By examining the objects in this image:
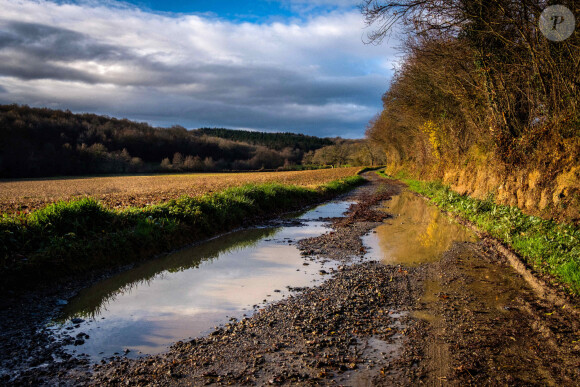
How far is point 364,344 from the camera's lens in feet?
14.5

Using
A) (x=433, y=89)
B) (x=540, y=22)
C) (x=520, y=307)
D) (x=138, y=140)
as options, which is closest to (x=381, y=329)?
(x=520, y=307)

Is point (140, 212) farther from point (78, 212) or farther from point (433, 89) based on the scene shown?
point (433, 89)

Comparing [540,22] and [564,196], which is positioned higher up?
[540,22]

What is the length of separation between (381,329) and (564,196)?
7454 millimetres

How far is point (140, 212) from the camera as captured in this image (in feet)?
34.6

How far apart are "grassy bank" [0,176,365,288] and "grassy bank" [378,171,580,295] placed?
8.63 m

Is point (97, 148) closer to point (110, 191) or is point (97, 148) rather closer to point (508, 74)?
point (110, 191)

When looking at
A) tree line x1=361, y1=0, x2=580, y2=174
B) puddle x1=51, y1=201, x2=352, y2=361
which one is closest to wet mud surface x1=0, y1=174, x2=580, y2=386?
puddle x1=51, y1=201, x2=352, y2=361

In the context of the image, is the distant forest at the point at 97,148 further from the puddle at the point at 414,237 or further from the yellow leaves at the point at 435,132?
the puddle at the point at 414,237

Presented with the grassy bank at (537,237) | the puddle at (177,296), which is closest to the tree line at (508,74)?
the grassy bank at (537,237)

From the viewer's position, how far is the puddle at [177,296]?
16.1 ft

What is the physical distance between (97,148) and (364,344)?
71296mm

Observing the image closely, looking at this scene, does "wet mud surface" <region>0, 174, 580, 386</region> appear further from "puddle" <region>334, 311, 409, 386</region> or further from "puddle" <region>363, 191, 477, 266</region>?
"puddle" <region>363, 191, 477, 266</region>

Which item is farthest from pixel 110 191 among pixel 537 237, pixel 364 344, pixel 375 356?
pixel 375 356
